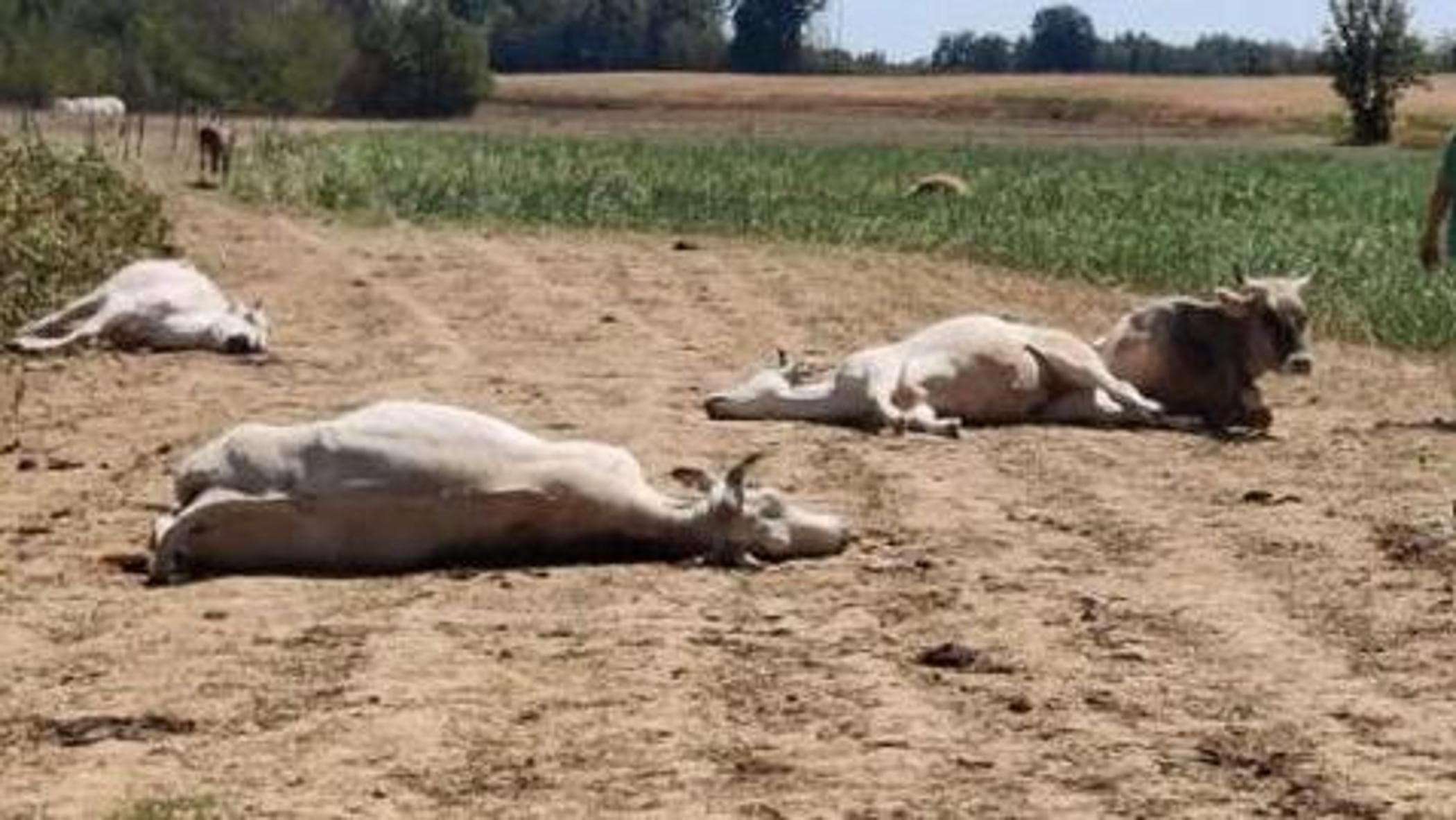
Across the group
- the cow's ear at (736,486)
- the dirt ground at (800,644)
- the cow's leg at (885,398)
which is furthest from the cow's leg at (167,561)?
the cow's leg at (885,398)

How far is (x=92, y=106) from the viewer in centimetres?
6856

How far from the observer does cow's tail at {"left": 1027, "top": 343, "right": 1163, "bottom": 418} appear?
15.6m

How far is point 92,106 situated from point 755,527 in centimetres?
5988

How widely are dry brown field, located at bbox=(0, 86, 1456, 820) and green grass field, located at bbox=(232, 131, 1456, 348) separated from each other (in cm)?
872

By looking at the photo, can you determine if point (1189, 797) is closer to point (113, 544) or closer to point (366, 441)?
point (366, 441)

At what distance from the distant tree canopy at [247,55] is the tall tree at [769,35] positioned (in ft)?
87.8

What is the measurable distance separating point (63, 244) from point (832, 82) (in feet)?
300

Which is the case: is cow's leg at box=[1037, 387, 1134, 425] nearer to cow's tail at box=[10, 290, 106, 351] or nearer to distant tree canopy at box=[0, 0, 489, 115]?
cow's tail at box=[10, 290, 106, 351]

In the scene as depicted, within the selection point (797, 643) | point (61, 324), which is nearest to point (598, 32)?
point (61, 324)

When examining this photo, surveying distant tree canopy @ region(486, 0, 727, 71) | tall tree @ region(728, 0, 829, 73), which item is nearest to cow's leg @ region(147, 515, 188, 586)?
tall tree @ region(728, 0, 829, 73)

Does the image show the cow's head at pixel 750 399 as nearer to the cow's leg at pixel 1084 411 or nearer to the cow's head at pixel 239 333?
the cow's leg at pixel 1084 411

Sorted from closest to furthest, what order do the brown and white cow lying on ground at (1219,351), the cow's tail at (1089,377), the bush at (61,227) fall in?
the cow's tail at (1089,377)
the brown and white cow lying on ground at (1219,351)
the bush at (61,227)

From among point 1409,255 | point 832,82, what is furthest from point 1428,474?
point 832,82

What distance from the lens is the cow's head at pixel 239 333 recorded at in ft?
60.0
